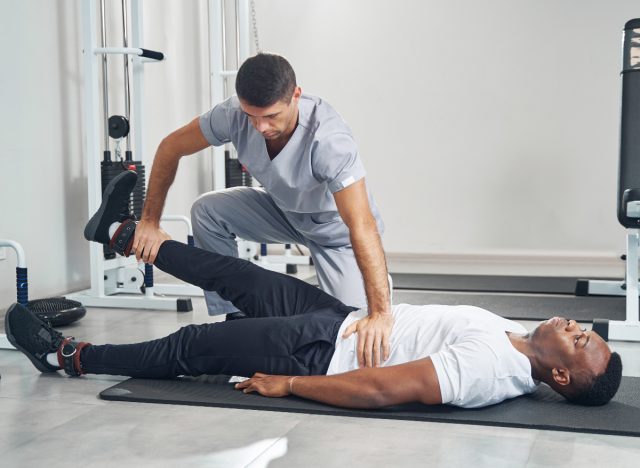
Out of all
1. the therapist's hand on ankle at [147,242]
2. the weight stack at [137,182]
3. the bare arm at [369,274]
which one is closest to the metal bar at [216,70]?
the weight stack at [137,182]

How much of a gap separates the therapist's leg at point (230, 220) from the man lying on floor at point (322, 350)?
0.41m

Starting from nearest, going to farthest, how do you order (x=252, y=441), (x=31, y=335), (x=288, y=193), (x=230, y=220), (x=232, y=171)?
(x=252, y=441) → (x=31, y=335) → (x=288, y=193) → (x=230, y=220) → (x=232, y=171)

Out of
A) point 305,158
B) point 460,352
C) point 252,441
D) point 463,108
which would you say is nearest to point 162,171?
point 305,158

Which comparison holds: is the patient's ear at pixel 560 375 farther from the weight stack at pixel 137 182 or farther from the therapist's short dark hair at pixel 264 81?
the weight stack at pixel 137 182

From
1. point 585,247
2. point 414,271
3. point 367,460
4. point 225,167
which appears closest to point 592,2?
point 585,247

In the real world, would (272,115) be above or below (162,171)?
above

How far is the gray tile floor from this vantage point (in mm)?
1865

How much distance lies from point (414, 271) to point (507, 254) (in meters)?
0.75

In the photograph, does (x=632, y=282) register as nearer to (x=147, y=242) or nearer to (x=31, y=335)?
(x=147, y=242)

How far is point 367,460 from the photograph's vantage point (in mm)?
1863

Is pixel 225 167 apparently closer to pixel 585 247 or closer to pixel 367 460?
pixel 585 247

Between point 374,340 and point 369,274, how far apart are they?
20 centimetres

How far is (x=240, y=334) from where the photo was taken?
230cm

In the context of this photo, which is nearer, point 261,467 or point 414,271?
point 261,467
